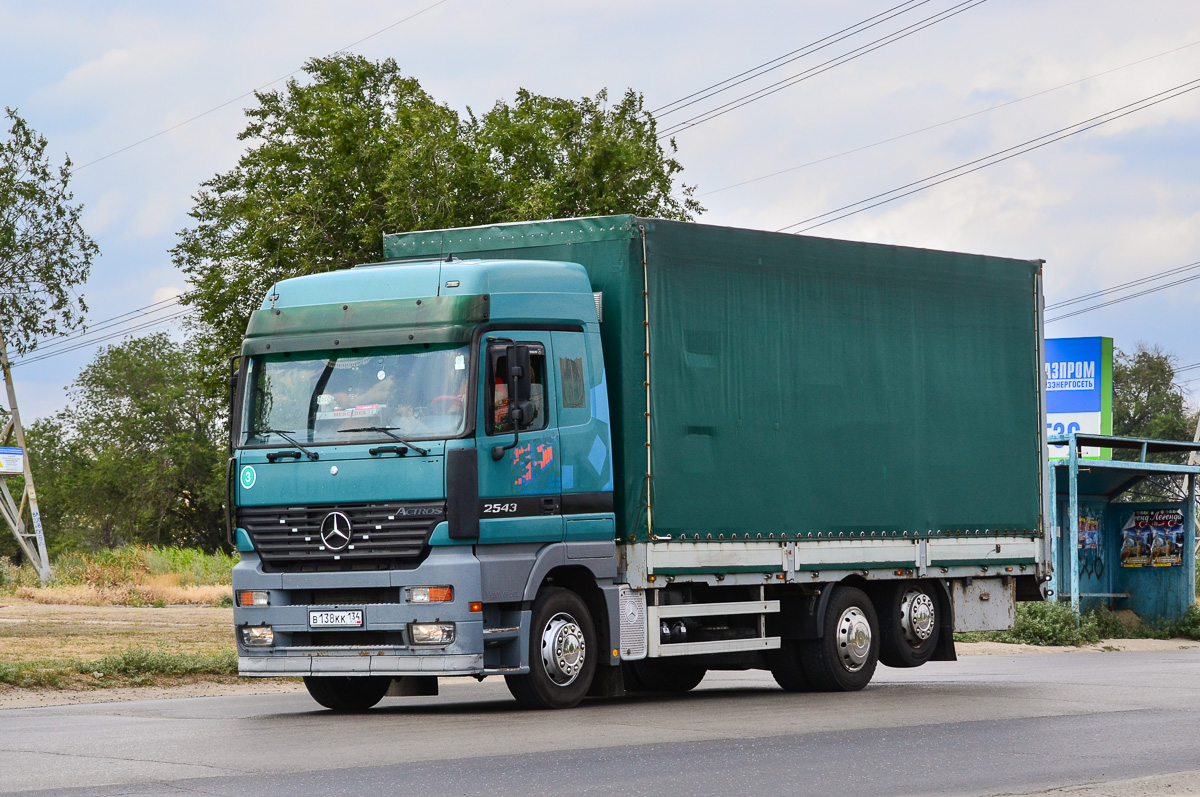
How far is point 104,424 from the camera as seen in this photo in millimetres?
81312

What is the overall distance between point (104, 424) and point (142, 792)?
76.1 m

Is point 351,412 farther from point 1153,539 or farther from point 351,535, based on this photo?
point 1153,539

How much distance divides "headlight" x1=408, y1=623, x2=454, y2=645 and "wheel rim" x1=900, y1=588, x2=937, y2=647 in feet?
18.1

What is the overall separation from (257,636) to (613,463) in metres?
3.15

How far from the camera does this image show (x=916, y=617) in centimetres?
1619

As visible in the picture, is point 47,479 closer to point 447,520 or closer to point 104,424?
point 104,424

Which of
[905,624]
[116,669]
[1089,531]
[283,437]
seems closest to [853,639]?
[905,624]

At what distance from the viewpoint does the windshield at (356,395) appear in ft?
41.0

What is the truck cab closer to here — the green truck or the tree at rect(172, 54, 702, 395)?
the green truck

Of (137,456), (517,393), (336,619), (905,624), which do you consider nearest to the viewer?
(517,393)

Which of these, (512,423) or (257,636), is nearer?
(512,423)

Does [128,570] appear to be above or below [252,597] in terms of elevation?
below

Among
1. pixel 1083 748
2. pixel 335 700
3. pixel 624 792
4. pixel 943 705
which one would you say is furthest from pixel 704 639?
pixel 624 792

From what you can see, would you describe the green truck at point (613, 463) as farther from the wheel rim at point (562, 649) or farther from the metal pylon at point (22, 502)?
the metal pylon at point (22, 502)
